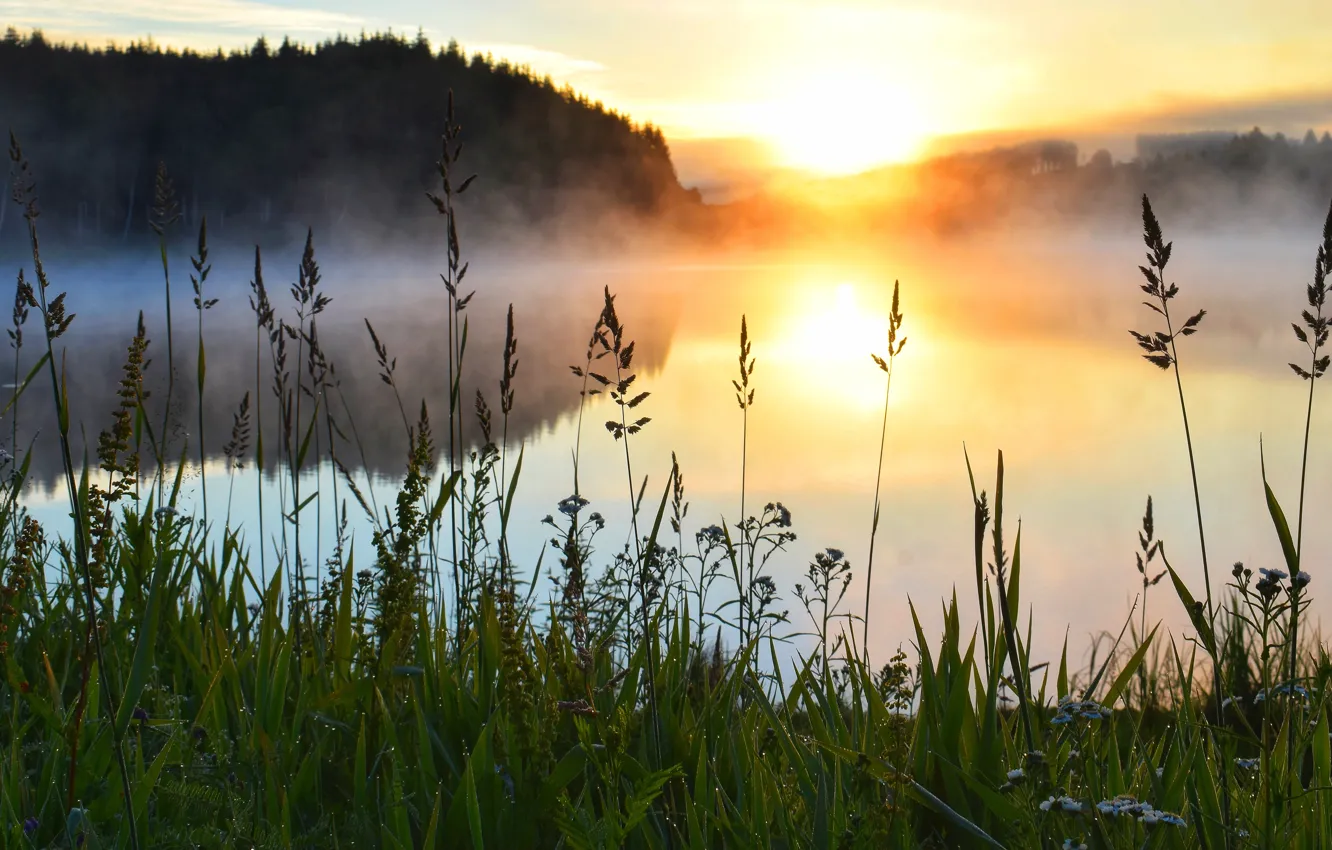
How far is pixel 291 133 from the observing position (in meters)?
86.2

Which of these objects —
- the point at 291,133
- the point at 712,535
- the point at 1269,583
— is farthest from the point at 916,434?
the point at 291,133

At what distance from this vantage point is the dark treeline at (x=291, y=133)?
78.4m

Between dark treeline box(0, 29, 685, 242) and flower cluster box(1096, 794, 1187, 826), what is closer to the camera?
flower cluster box(1096, 794, 1187, 826)

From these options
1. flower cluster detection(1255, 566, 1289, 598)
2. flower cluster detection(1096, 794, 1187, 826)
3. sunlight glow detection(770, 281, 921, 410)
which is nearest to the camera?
flower cluster detection(1096, 794, 1187, 826)

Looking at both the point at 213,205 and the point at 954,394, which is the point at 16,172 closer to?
the point at 954,394

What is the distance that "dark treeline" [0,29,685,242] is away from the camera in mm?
78438

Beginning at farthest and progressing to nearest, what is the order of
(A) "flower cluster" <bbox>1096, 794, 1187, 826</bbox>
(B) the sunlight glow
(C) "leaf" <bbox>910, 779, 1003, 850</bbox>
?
(B) the sunlight glow, (C) "leaf" <bbox>910, 779, 1003, 850</bbox>, (A) "flower cluster" <bbox>1096, 794, 1187, 826</bbox>

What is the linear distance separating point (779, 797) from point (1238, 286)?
8179 cm

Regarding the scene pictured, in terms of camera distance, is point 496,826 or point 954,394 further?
point 954,394

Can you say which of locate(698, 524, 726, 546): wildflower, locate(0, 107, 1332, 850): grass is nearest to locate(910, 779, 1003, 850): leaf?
locate(0, 107, 1332, 850): grass

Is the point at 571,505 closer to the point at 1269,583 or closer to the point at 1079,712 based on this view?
the point at 1079,712

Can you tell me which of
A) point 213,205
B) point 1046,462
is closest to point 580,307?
point 213,205

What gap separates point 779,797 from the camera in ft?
6.51

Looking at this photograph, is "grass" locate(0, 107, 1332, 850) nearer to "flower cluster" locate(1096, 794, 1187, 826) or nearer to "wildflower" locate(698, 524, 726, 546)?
"flower cluster" locate(1096, 794, 1187, 826)
